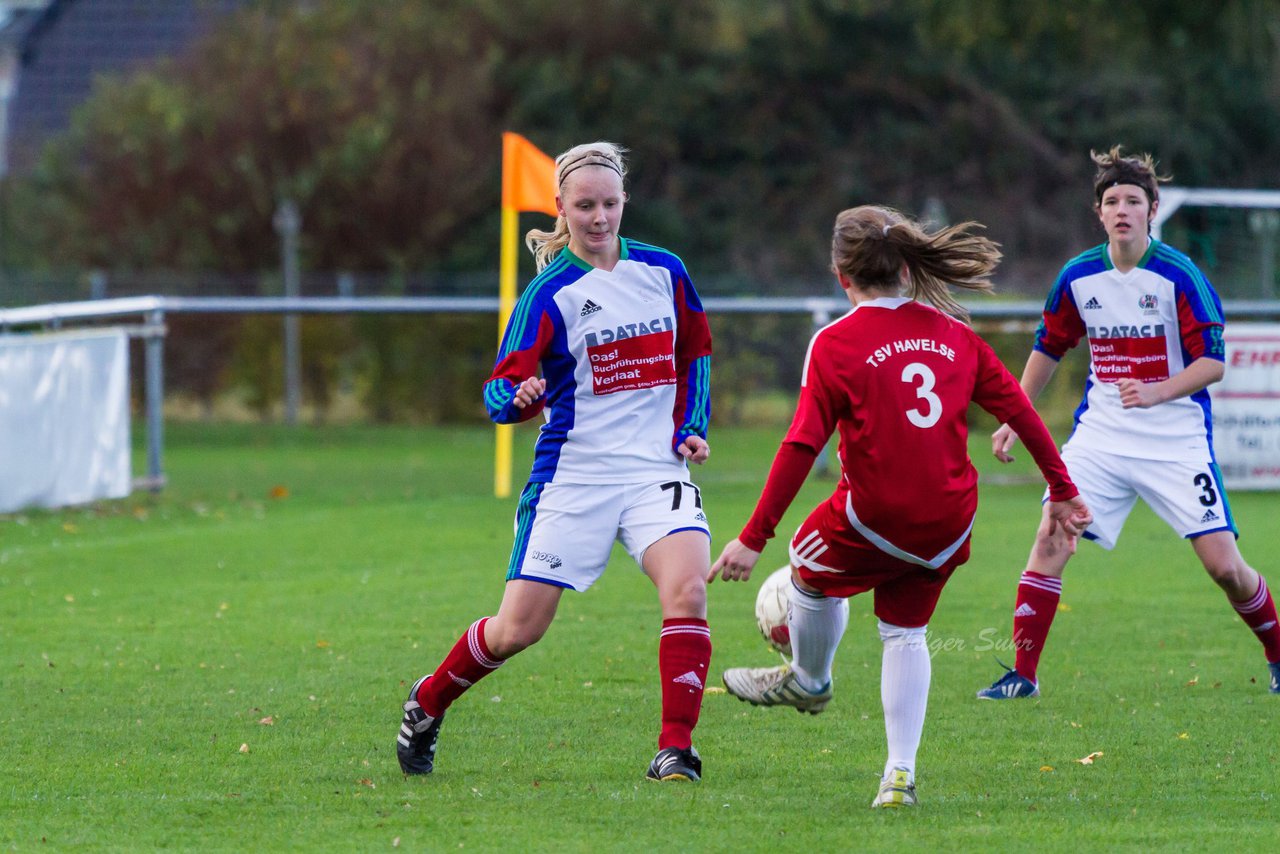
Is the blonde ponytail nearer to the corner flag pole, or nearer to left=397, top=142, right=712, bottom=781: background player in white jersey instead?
left=397, top=142, right=712, bottom=781: background player in white jersey

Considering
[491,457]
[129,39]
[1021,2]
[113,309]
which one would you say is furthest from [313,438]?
[129,39]

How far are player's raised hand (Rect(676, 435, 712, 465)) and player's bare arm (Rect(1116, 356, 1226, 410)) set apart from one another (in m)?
2.03

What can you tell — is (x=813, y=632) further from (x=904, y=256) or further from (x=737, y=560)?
(x=904, y=256)

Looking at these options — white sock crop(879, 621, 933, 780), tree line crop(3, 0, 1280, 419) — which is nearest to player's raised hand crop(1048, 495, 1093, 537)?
white sock crop(879, 621, 933, 780)

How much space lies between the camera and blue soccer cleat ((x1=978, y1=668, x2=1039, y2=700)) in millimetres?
6672

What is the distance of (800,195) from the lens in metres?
34.5

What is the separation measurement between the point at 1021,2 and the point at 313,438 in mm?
12716

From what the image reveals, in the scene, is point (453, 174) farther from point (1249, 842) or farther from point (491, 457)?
point (1249, 842)

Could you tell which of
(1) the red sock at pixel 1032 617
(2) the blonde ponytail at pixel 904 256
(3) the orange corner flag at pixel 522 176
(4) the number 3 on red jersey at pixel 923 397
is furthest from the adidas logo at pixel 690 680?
(3) the orange corner flag at pixel 522 176

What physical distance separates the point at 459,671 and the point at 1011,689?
2.36m

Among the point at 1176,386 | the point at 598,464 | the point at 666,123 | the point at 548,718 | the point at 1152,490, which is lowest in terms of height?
the point at 548,718

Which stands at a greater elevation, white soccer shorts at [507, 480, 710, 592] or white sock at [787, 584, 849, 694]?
white soccer shorts at [507, 480, 710, 592]

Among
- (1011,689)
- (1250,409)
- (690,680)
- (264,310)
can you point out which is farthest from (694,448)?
(264,310)

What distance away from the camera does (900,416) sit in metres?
4.77
